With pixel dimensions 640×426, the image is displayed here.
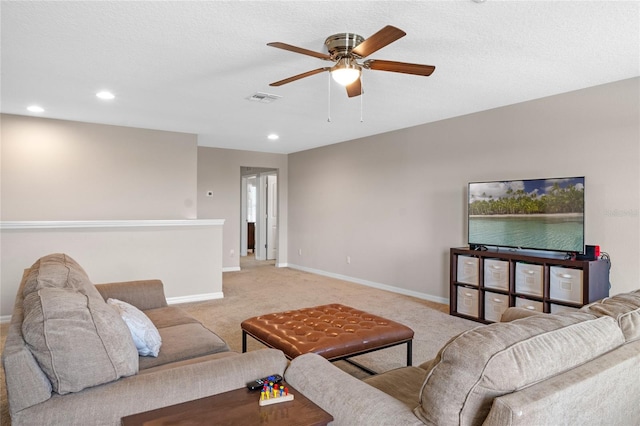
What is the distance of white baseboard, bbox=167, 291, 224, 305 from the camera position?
5172 mm

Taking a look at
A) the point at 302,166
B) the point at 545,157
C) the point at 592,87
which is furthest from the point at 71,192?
the point at 592,87

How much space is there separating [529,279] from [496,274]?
33 cm

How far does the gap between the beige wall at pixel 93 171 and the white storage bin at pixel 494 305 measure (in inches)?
170

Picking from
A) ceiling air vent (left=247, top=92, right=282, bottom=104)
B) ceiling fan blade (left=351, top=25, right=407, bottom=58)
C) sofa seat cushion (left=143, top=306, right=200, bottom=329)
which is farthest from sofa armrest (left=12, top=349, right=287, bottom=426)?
ceiling air vent (left=247, top=92, right=282, bottom=104)

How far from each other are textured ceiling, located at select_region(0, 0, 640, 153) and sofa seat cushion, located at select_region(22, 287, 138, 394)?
5.78ft

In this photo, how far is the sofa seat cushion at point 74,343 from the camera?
4.21ft

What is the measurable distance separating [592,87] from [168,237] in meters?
5.00

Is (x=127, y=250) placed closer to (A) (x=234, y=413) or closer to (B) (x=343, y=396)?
(A) (x=234, y=413)

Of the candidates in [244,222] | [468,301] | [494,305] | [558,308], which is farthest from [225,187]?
[558,308]

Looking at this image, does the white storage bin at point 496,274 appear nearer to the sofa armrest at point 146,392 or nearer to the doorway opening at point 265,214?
the sofa armrest at point 146,392

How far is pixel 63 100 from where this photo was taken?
14.2 feet

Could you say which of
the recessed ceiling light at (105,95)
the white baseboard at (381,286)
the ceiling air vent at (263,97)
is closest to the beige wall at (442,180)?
the white baseboard at (381,286)

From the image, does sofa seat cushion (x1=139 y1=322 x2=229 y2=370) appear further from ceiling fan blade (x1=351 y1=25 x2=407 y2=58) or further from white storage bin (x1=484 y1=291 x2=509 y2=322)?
white storage bin (x1=484 y1=291 x2=509 y2=322)

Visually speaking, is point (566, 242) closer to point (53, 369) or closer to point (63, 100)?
point (53, 369)
